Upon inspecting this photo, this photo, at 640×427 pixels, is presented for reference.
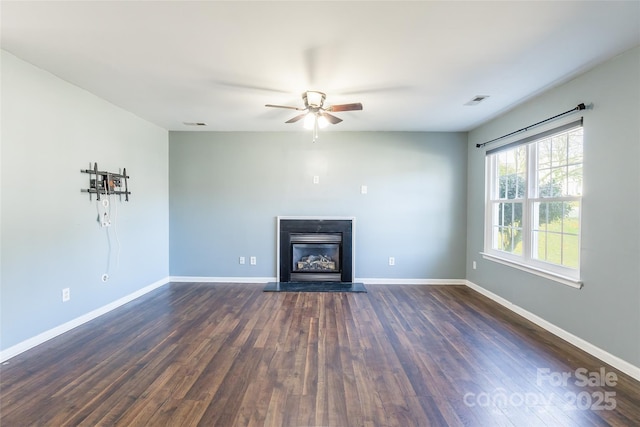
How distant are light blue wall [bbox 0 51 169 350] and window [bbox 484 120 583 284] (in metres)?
4.81

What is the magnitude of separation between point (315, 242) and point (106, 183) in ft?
9.30

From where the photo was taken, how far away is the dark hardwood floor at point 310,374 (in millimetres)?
1614

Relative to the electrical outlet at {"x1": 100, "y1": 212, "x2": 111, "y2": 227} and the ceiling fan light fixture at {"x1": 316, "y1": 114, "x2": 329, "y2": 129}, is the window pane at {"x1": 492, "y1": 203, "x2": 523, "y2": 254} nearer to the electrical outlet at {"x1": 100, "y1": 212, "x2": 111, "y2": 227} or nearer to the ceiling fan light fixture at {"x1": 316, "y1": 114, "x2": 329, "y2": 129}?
the ceiling fan light fixture at {"x1": 316, "y1": 114, "x2": 329, "y2": 129}

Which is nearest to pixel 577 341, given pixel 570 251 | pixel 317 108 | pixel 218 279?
pixel 570 251

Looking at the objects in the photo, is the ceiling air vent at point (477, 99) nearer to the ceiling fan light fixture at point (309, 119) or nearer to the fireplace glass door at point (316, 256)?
the ceiling fan light fixture at point (309, 119)

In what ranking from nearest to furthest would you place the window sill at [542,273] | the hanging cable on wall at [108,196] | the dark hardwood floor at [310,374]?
1. the dark hardwood floor at [310,374]
2. the window sill at [542,273]
3. the hanging cable on wall at [108,196]

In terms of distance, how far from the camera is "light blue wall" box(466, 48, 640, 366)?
2.02 meters

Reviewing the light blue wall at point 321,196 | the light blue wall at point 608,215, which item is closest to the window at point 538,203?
the light blue wall at point 608,215

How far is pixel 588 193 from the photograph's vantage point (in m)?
2.38

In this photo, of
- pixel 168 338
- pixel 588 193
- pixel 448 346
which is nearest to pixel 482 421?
pixel 448 346

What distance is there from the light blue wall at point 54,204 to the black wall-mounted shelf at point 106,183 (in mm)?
82

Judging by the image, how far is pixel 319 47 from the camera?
2.06 metres

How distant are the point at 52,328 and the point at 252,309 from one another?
1.84m

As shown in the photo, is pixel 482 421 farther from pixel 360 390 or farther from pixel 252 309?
pixel 252 309
